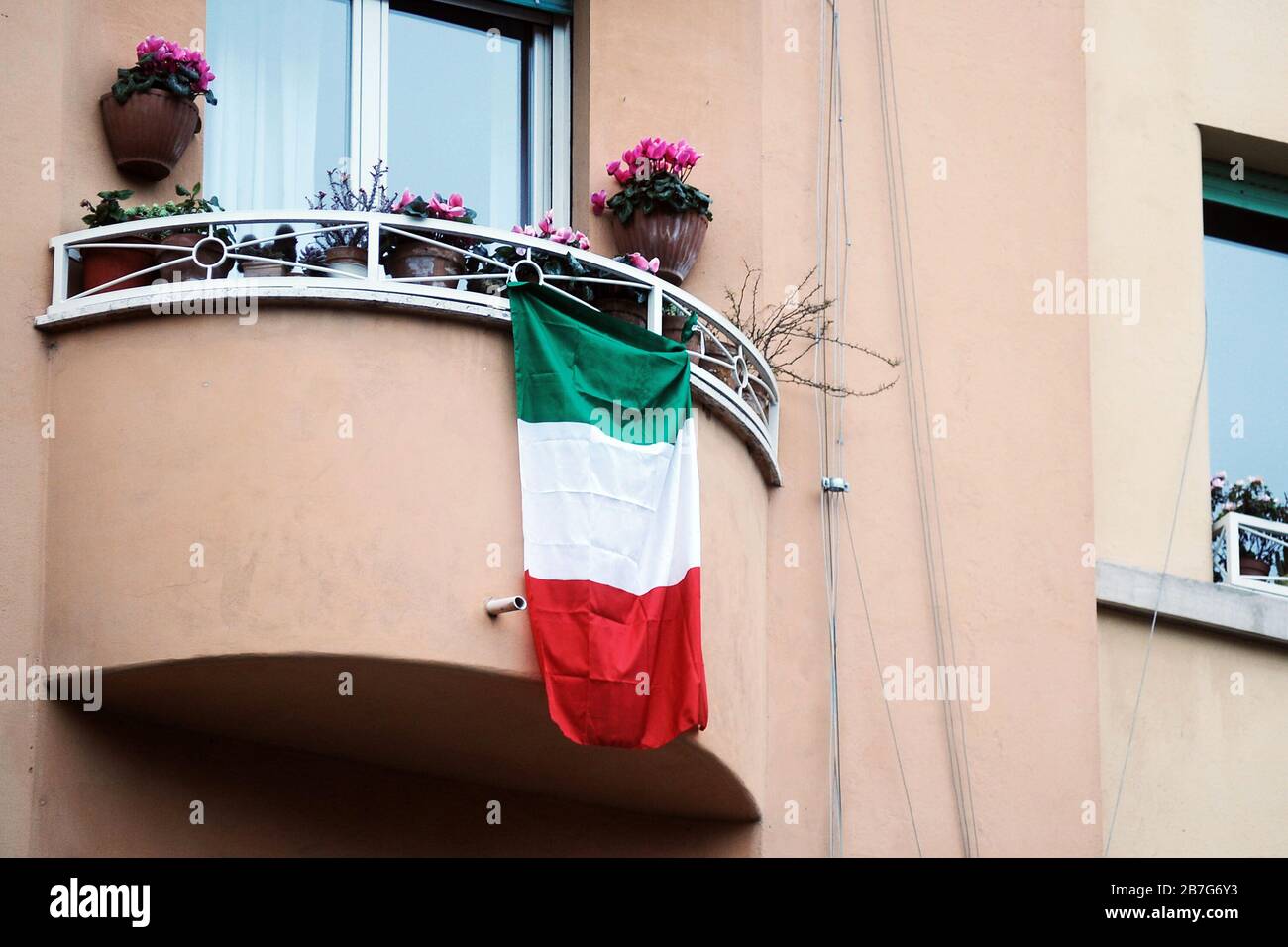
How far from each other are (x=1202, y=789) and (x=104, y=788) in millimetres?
6807

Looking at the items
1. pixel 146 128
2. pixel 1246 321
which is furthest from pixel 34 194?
pixel 1246 321

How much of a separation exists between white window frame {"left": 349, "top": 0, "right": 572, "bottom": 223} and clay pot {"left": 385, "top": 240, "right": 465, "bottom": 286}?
1.54 m

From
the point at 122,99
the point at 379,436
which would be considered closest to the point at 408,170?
the point at 122,99

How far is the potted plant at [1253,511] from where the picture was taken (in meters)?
14.4

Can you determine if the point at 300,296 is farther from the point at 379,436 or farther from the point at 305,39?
the point at 305,39

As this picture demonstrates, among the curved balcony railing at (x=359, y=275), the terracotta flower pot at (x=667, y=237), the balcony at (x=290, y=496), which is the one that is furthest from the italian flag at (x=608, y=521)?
the terracotta flower pot at (x=667, y=237)

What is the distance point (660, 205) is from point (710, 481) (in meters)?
1.82

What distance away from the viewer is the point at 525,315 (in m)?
10.6

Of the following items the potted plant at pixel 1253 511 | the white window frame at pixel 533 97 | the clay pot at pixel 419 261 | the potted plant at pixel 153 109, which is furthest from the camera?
the potted plant at pixel 1253 511

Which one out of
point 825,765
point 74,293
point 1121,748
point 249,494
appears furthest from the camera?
point 1121,748

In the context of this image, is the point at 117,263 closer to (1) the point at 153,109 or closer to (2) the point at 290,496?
(1) the point at 153,109

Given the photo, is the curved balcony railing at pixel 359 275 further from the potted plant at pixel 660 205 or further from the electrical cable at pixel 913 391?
the electrical cable at pixel 913 391

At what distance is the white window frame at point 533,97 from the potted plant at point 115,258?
1736 mm

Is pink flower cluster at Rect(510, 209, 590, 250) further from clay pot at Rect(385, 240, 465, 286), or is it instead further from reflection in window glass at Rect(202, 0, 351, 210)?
reflection in window glass at Rect(202, 0, 351, 210)
